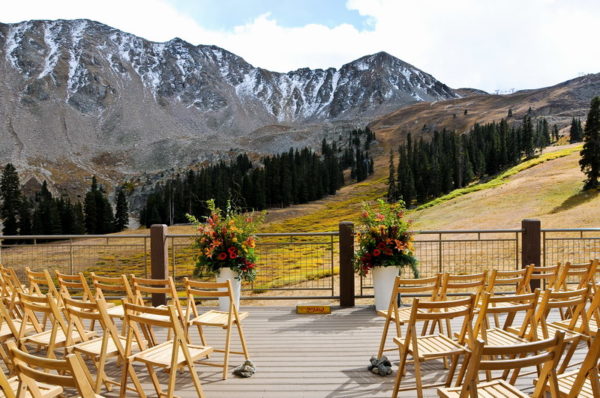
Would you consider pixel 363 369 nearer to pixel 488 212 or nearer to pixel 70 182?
pixel 488 212

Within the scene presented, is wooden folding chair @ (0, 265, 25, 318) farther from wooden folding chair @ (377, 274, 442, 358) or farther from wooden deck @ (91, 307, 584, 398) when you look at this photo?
wooden folding chair @ (377, 274, 442, 358)

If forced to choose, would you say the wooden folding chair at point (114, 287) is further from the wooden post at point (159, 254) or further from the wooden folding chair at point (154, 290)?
the wooden post at point (159, 254)

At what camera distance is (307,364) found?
16.5 ft

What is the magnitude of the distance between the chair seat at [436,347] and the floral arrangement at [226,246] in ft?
11.3

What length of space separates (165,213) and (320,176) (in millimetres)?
30621

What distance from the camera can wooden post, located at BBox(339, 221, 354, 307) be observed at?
7.66m

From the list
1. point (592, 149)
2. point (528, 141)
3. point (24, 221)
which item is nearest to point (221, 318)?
point (592, 149)

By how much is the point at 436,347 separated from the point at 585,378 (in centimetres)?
134

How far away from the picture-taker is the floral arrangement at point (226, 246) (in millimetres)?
7023

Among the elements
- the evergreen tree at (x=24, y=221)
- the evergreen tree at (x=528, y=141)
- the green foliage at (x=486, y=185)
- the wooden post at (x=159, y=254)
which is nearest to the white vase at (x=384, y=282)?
the wooden post at (x=159, y=254)

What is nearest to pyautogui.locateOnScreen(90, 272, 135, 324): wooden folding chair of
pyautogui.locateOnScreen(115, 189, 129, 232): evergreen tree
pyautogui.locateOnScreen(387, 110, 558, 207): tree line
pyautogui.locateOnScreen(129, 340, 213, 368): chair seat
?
pyautogui.locateOnScreen(129, 340, 213, 368): chair seat

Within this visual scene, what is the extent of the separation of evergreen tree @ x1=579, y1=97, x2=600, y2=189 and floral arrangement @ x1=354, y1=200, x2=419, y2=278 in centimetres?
4580

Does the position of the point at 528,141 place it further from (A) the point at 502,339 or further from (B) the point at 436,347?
(B) the point at 436,347

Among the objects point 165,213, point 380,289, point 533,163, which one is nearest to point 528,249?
point 380,289
